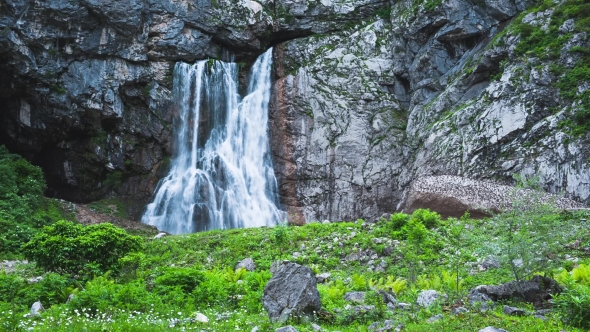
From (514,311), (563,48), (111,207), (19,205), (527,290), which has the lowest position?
(514,311)

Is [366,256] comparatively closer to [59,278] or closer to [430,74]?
[59,278]

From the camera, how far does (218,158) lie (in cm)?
3116

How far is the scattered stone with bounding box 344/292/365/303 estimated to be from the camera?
10126 millimetres

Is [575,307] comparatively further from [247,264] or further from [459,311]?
[247,264]

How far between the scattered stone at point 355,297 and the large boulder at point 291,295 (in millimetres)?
1422

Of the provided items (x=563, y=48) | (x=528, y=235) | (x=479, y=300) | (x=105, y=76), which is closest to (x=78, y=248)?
(x=479, y=300)

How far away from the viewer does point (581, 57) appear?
22.0m

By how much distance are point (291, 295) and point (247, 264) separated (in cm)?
677

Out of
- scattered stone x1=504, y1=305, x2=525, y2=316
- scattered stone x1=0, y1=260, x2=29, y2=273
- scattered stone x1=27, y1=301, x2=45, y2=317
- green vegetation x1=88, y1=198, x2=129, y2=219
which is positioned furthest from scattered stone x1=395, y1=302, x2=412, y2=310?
green vegetation x1=88, y1=198, x2=129, y2=219

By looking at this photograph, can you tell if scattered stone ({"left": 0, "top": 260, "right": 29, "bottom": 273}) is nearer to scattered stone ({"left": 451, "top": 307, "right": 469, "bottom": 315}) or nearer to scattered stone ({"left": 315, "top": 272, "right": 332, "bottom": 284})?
scattered stone ({"left": 315, "top": 272, "right": 332, "bottom": 284})

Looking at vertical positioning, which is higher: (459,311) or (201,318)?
(459,311)

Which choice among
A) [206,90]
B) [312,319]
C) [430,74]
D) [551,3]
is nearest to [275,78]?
[206,90]

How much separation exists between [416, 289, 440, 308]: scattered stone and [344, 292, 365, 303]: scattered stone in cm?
110

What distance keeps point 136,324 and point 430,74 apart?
2701 centimetres
